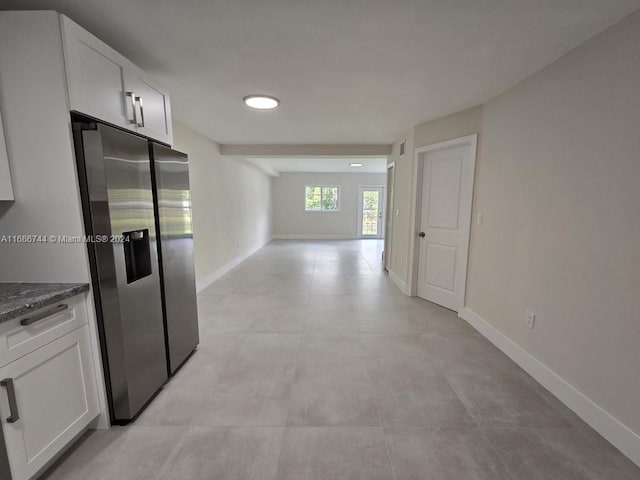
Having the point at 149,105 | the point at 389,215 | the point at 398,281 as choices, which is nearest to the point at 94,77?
the point at 149,105

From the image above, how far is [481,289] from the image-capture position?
2.88 metres

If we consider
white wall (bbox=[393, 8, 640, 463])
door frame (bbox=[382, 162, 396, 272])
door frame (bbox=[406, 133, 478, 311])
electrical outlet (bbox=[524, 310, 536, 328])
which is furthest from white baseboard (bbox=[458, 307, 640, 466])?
door frame (bbox=[382, 162, 396, 272])

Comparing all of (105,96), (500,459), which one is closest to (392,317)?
(500,459)

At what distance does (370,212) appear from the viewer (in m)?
9.75

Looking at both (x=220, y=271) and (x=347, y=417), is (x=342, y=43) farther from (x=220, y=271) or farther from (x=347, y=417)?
(x=220, y=271)

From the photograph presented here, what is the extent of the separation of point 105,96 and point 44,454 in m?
1.81

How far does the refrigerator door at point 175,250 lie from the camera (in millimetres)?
1909

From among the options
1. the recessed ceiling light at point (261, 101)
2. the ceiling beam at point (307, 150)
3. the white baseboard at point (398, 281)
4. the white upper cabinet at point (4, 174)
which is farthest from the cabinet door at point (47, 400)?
the ceiling beam at point (307, 150)

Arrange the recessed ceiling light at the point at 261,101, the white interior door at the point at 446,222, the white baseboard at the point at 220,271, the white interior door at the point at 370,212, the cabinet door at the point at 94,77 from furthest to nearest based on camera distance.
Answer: the white interior door at the point at 370,212 < the white baseboard at the point at 220,271 < the white interior door at the point at 446,222 < the recessed ceiling light at the point at 261,101 < the cabinet door at the point at 94,77

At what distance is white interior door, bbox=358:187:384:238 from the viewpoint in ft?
31.6

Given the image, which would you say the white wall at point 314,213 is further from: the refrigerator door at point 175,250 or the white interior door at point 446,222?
the refrigerator door at point 175,250

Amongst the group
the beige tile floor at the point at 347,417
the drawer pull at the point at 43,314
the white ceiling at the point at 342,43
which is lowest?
the beige tile floor at the point at 347,417

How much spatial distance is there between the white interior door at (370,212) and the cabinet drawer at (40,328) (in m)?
Answer: 8.71

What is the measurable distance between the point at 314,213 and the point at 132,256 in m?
8.06
